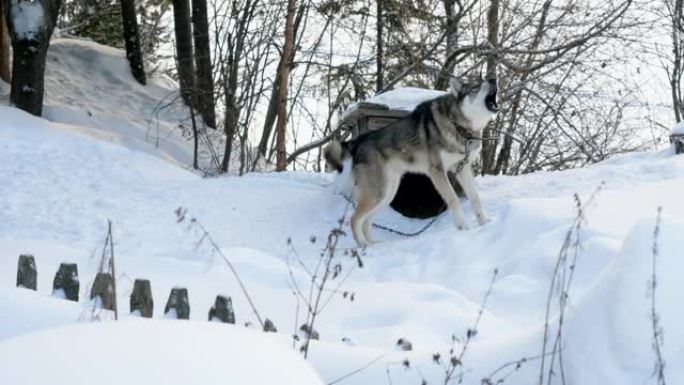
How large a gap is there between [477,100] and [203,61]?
826 centimetres

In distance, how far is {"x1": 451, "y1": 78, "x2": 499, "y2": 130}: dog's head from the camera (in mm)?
8875

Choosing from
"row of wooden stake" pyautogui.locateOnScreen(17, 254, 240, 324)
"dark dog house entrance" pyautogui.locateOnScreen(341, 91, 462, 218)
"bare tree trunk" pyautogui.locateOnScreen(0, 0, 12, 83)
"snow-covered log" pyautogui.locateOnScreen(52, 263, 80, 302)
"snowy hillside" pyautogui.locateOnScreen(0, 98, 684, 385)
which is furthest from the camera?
"bare tree trunk" pyautogui.locateOnScreen(0, 0, 12, 83)

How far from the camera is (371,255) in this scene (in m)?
8.20

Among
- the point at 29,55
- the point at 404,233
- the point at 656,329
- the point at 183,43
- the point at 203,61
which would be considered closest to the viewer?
the point at 656,329

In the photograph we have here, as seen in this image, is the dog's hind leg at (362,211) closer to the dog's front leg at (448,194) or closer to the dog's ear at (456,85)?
the dog's front leg at (448,194)

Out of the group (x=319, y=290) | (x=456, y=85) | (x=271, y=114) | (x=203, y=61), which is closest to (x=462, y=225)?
(x=456, y=85)

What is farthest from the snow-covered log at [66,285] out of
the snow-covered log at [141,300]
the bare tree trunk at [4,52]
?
the bare tree trunk at [4,52]

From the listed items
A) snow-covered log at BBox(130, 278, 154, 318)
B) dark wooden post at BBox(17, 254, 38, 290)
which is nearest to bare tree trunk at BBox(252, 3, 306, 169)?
dark wooden post at BBox(17, 254, 38, 290)

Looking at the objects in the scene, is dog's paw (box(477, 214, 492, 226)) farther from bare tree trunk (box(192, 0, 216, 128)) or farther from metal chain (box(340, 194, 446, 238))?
bare tree trunk (box(192, 0, 216, 128))

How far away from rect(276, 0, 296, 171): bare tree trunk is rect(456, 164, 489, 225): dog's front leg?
5588mm

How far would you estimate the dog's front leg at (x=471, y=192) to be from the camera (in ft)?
28.2

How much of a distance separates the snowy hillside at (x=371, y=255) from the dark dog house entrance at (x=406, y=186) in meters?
0.20

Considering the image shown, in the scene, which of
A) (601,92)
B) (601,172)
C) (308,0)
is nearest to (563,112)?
(601,92)

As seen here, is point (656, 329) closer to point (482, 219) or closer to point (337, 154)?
point (482, 219)
